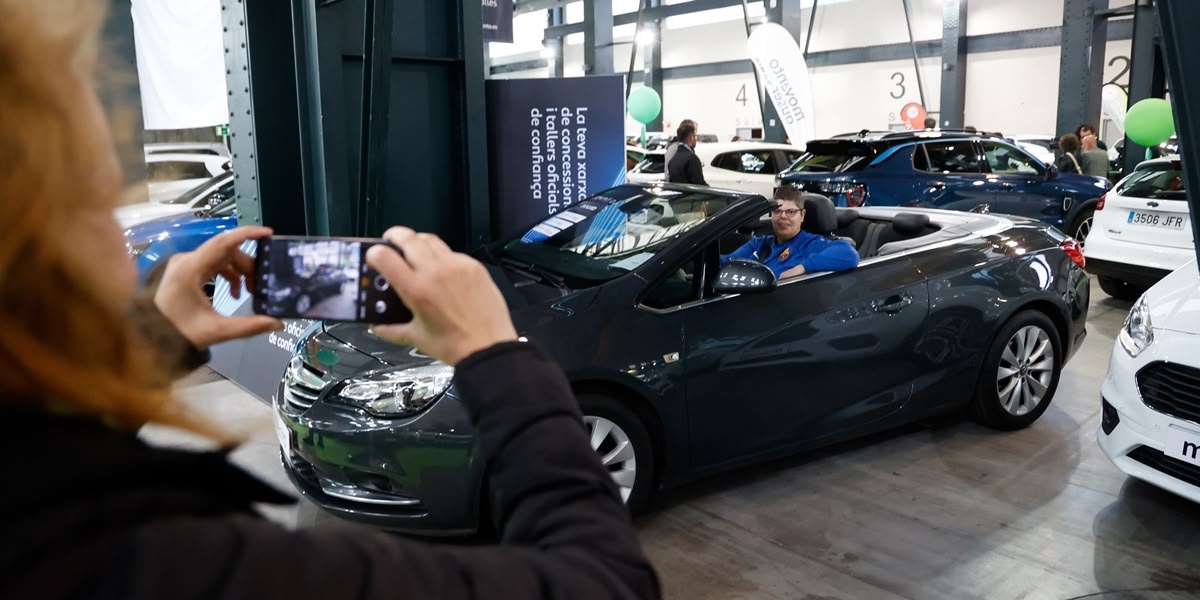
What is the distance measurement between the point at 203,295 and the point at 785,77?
1583 centimetres

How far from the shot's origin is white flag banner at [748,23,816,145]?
1597 cm

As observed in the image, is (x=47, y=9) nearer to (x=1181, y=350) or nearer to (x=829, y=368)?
(x=829, y=368)

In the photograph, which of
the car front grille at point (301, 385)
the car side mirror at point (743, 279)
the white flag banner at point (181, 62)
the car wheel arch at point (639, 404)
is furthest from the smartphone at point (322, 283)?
the white flag banner at point (181, 62)

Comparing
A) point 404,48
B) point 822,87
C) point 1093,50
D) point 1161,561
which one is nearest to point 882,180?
point 404,48

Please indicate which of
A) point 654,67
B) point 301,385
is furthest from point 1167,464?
point 654,67

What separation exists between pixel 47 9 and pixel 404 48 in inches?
193

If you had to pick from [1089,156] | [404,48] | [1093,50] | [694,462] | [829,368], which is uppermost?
[1093,50]

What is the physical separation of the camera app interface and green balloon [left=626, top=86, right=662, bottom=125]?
21.6 m

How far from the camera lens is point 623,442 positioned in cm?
354

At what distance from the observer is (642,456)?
3.60 m

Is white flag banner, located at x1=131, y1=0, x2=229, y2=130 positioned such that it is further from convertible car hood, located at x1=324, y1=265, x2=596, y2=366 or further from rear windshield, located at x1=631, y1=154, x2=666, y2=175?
rear windshield, located at x1=631, y1=154, x2=666, y2=175

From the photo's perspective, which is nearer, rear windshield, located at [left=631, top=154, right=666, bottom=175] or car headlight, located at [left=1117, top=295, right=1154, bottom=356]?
car headlight, located at [left=1117, top=295, right=1154, bottom=356]

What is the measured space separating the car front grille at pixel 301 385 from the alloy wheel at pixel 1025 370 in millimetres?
3356

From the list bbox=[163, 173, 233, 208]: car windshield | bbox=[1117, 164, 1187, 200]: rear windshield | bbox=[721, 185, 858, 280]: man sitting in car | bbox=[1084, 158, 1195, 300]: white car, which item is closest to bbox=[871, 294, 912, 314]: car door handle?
bbox=[721, 185, 858, 280]: man sitting in car
